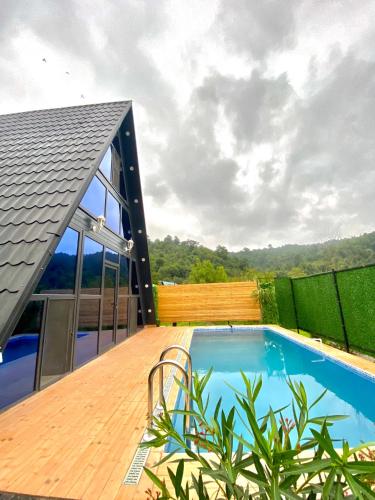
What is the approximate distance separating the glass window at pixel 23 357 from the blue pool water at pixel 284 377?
2.48 metres

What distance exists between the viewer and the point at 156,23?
320 inches

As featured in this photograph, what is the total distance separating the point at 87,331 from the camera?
5.47m

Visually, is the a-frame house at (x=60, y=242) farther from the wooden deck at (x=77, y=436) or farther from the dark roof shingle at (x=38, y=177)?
the wooden deck at (x=77, y=436)

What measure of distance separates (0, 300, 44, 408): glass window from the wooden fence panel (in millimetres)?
8599

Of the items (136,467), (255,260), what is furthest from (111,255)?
(255,260)

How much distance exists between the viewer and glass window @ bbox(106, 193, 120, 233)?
6.97 metres

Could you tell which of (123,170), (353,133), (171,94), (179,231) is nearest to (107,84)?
(171,94)

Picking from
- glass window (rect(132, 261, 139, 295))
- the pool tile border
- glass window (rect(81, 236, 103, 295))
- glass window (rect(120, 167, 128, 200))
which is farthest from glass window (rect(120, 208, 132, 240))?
the pool tile border

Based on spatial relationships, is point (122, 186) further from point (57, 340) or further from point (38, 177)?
point (57, 340)

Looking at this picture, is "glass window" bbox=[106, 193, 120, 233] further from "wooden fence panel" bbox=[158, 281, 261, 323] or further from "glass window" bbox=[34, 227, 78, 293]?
"wooden fence panel" bbox=[158, 281, 261, 323]

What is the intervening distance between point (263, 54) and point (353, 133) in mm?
12576

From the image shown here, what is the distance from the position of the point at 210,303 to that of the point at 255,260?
98.6 feet

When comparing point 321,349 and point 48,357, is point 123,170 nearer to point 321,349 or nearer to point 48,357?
point 48,357

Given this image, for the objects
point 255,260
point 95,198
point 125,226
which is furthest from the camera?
point 255,260
